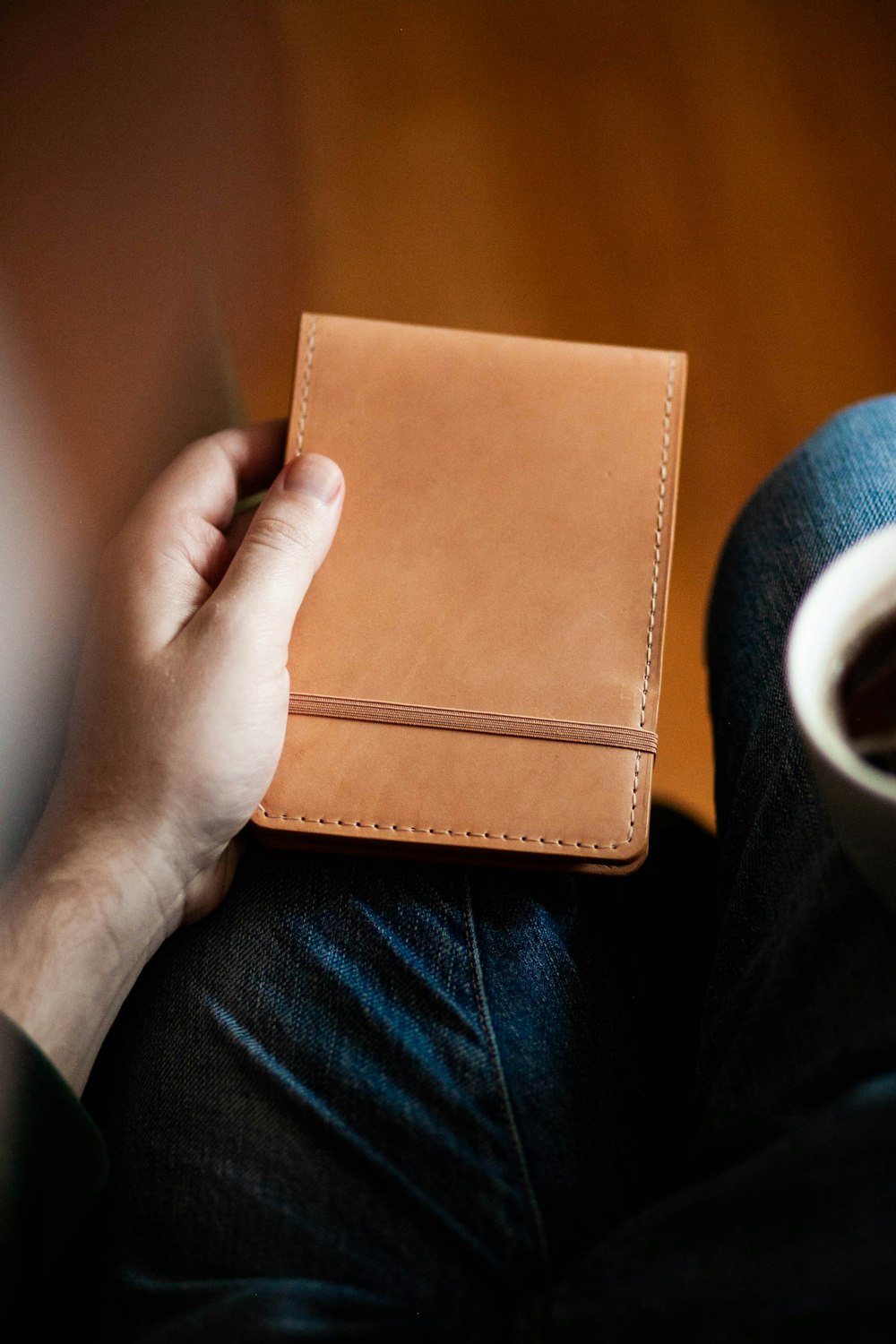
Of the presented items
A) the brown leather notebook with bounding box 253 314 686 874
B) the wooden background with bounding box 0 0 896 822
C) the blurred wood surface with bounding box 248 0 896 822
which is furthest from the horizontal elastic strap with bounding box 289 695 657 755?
the blurred wood surface with bounding box 248 0 896 822

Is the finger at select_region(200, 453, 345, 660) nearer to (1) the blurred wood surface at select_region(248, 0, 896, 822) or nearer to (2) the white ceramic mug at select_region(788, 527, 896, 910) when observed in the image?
(2) the white ceramic mug at select_region(788, 527, 896, 910)

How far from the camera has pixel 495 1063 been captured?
0.48 m

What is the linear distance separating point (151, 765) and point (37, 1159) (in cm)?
20

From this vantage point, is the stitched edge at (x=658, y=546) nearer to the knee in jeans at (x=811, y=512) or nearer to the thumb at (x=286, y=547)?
the knee in jeans at (x=811, y=512)

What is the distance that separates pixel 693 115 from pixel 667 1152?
122 cm

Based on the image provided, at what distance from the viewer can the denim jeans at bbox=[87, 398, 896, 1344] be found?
331mm

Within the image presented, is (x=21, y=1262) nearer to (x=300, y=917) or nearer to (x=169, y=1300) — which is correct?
(x=169, y=1300)

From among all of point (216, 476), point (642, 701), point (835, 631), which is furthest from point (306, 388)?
point (835, 631)

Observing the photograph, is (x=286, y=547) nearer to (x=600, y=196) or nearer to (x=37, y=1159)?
(x=37, y=1159)

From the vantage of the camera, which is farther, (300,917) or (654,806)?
(654,806)

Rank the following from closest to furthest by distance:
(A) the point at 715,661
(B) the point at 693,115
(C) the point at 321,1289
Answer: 1. (C) the point at 321,1289
2. (A) the point at 715,661
3. (B) the point at 693,115

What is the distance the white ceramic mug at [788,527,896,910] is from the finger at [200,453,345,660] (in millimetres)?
321

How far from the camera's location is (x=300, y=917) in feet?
1.76

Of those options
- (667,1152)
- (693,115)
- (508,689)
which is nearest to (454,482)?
(508,689)
